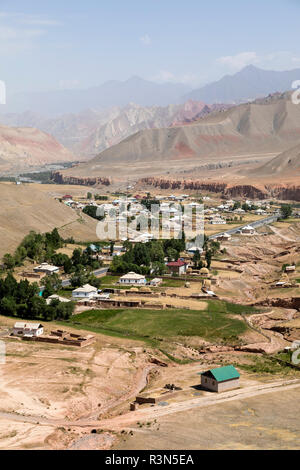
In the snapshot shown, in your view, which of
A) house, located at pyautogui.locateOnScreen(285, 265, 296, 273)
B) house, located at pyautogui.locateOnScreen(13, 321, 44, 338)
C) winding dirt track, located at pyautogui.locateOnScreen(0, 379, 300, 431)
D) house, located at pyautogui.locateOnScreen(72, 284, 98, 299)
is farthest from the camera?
house, located at pyautogui.locateOnScreen(285, 265, 296, 273)

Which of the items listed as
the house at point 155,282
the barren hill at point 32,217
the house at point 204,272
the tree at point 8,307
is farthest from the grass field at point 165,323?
the barren hill at point 32,217

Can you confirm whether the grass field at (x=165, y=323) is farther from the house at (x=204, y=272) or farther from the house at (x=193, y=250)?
the house at (x=193, y=250)

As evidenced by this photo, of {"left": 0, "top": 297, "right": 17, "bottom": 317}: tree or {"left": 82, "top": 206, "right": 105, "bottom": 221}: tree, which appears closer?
{"left": 0, "top": 297, "right": 17, "bottom": 317}: tree

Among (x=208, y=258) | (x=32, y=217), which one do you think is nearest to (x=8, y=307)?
(x=208, y=258)

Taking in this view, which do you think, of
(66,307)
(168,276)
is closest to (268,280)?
(168,276)

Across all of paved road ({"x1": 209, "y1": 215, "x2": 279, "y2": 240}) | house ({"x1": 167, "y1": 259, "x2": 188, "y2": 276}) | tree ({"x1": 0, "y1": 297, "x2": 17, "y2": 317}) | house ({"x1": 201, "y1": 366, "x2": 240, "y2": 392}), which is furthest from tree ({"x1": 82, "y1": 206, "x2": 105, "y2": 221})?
house ({"x1": 201, "y1": 366, "x2": 240, "y2": 392})

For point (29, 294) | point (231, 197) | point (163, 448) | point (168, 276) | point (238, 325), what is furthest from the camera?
point (231, 197)

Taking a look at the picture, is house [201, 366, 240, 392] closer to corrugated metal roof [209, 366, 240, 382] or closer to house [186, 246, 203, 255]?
corrugated metal roof [209, 366, 240, 382]

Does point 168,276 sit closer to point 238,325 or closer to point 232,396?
point 238,325
